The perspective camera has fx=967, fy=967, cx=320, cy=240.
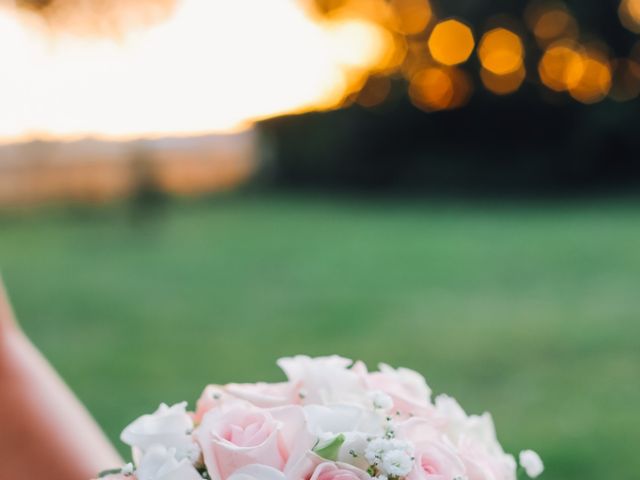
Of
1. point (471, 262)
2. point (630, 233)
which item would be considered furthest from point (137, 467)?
point (630, 233)

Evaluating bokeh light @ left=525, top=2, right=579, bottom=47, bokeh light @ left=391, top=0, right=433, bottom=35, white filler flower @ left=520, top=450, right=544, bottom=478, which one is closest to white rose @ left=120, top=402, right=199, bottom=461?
white filler flower @ left=520, top=450, right=544, bottom=478

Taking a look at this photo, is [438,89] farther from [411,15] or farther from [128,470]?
[128,470]

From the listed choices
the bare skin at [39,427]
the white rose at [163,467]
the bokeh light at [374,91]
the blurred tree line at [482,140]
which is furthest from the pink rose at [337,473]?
the bokeh light at [374,91]

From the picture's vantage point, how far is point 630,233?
8102mm

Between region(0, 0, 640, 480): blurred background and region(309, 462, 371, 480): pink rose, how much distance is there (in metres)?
2.54

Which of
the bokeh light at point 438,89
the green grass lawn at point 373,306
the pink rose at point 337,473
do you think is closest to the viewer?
the pink rose at point 337,473

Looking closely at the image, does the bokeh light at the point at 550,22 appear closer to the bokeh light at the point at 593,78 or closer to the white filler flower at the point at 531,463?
the bokeh light at the point at 593,78

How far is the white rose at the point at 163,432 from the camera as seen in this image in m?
0.86

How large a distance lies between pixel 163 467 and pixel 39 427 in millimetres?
502

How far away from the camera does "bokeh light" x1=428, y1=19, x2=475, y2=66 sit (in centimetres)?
1149

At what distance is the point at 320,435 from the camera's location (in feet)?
2.69

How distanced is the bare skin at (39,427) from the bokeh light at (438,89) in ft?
34.9

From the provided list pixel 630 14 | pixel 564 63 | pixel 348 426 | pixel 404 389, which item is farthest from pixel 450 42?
pixel 348 426

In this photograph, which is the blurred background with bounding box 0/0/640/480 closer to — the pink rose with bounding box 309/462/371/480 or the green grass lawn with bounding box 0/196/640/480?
the green grass lawn with bounding box 0/196/640/480
